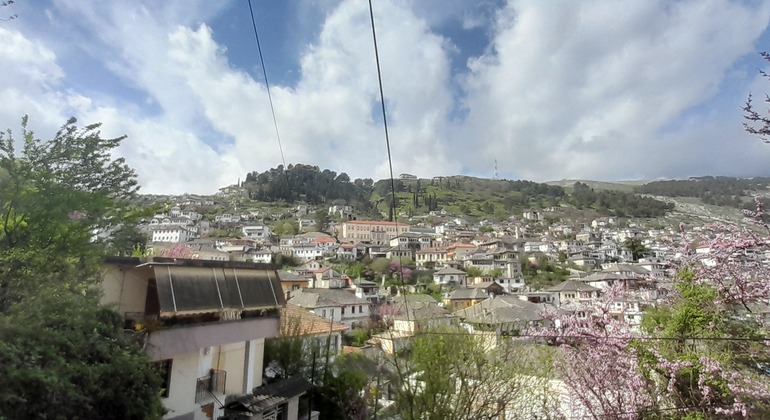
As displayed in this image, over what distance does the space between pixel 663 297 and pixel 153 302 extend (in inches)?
492

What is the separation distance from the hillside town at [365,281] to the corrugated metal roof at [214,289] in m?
0.04

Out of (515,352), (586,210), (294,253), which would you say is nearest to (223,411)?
(515,352)

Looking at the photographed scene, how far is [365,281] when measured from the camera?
59656mm

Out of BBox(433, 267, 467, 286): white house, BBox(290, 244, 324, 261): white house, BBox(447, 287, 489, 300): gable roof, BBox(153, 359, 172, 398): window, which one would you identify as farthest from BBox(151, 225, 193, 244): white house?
BBox(153, 359, 172, 398): window

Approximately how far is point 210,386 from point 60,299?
5.94 metres

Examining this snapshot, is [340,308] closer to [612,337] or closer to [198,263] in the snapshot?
[198,263]

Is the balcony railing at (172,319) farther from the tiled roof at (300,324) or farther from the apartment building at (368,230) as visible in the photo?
the apartment building at (368,230)

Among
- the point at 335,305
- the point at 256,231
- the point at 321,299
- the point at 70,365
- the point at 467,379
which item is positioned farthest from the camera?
the point at 256,231

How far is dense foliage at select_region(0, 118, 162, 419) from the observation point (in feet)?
19.1

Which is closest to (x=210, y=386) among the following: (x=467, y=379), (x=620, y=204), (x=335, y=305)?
(x=467, y=379)

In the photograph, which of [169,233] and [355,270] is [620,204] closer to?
[355,270]

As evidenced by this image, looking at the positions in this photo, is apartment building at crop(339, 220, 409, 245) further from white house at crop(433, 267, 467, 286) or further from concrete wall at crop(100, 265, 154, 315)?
concrete wall at crop(100, 265, 154, 315)

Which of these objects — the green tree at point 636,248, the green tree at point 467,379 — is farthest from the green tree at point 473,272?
the green tree at point 467,379

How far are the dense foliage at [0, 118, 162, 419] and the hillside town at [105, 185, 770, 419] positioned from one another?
180 centimetres
